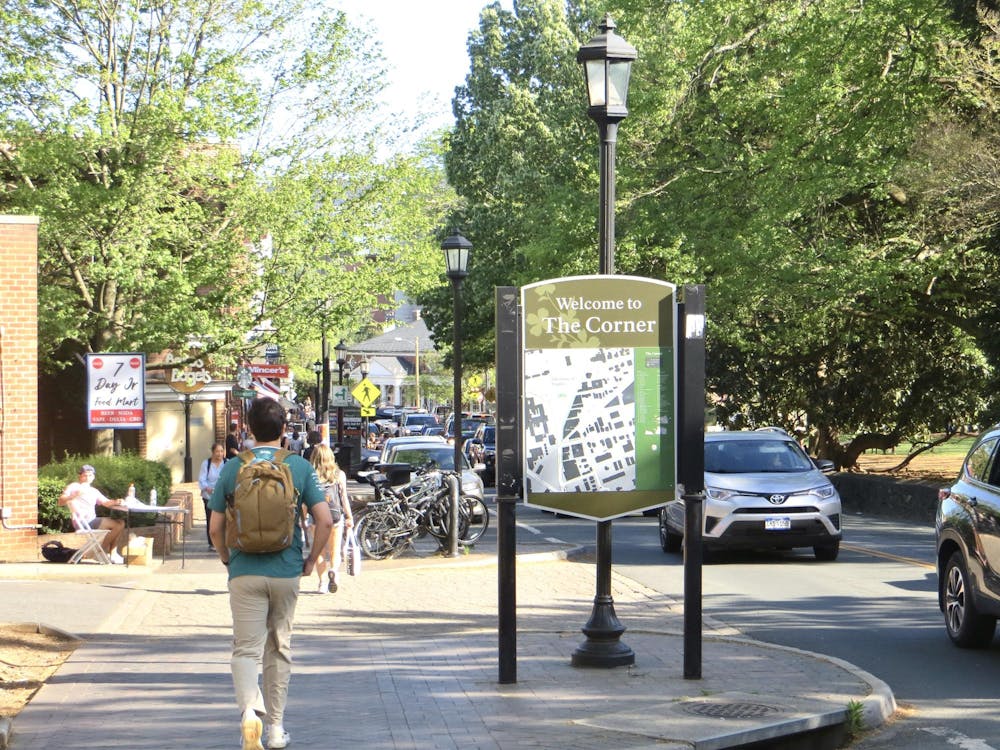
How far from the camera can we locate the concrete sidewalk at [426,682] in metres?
7.52

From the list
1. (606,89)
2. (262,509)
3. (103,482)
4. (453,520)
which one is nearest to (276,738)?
(262,509)

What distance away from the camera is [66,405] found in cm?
3572

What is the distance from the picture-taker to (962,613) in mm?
10625

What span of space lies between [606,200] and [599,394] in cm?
141

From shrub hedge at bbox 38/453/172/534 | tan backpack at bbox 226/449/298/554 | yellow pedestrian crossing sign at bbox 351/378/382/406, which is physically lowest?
shrub hedge at bbox 38/453/172/534

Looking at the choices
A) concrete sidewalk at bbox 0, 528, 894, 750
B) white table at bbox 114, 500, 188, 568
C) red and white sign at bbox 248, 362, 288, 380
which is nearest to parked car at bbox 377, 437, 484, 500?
red and white sign at bbox 248, 362, 288, 380

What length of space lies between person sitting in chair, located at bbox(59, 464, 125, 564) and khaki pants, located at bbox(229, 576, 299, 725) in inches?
436

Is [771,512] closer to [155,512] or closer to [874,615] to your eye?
[874,615]

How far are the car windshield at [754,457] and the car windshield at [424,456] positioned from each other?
866 cm

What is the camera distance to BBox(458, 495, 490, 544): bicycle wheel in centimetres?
1984

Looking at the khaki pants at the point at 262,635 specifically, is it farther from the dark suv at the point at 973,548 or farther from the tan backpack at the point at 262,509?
the dark suv at the point at 973,548

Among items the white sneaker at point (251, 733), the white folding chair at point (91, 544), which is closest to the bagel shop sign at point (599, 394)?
the white sneaker at point (251, 733)

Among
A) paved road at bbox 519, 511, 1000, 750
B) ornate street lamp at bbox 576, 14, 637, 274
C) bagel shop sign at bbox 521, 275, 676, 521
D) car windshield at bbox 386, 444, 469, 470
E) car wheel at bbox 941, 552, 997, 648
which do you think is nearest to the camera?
paved road at bbox 519, 511, 1000, 750

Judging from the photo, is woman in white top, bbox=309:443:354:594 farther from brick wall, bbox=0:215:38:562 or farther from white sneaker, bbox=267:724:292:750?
white sneaker, bbox=267:724:292:750
